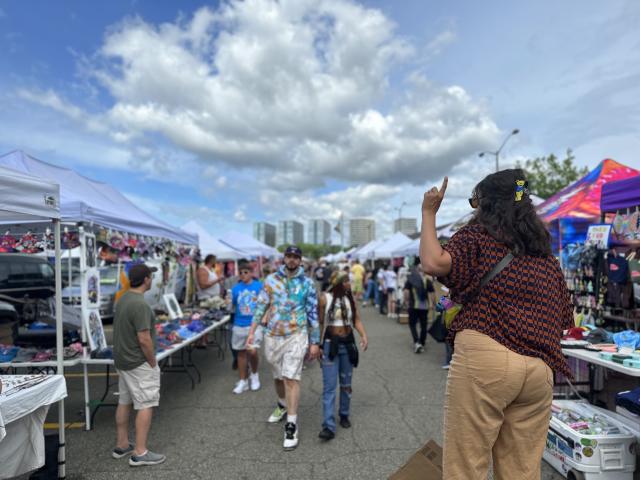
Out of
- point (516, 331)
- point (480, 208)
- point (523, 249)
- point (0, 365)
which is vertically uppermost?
point (480, 208)

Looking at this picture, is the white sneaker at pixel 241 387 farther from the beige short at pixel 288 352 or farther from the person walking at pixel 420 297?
the person walking at pixel 420 297

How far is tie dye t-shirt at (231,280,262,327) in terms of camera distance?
19.5 feet

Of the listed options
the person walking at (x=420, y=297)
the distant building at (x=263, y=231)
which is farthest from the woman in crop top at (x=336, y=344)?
the distant building at (x=263, y=231)

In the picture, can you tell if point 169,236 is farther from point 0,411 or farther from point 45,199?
point 0,411

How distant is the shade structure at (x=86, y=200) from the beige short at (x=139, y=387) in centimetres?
198

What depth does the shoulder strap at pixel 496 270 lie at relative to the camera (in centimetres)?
176

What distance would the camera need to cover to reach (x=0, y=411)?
2.39 m

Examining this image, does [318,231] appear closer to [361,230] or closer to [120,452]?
[361,230]

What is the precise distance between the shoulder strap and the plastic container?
233 centimetres

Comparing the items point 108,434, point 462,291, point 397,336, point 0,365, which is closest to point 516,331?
point 462,291

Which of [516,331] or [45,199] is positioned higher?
[45,199]

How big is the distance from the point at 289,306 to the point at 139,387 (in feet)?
5.11

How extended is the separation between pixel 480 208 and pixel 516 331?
1.92 ft

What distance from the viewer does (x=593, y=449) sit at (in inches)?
122
